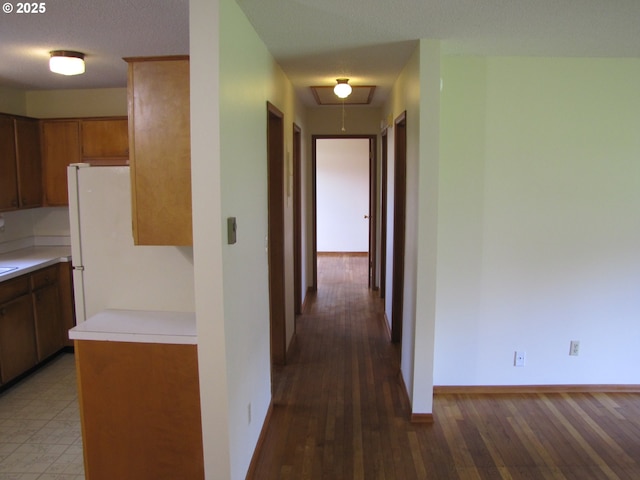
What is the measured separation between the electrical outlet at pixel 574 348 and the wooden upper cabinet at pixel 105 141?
4.02 metres

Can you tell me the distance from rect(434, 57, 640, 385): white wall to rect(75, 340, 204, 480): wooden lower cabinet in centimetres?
194

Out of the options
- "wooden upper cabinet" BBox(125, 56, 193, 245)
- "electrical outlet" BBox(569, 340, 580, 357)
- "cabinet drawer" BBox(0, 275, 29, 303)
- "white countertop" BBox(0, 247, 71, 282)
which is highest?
"wooden upper cabinet" BBox(125, 56, 193, 245)

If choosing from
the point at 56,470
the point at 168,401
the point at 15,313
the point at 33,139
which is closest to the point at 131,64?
the point at 168,401

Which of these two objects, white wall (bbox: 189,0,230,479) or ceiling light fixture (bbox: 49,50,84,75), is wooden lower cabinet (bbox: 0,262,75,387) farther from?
white wall (bbox: 189,0,230,479)

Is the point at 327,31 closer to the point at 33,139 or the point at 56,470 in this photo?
the point at 56,470

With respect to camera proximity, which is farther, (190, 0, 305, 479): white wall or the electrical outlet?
the electrical outlet

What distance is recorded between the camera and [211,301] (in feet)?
6.70

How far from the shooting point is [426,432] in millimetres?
3008

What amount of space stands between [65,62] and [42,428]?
2.37 metres

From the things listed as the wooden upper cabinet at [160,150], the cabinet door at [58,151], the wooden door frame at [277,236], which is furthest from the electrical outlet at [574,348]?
the cabinet door at [58,151]

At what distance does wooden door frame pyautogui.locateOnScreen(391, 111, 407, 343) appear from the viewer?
413cm

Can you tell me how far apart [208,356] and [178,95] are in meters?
1.15

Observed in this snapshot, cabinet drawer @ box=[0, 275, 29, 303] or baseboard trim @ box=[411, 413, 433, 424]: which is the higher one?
cabinet drawer @ box=[0, 275, 29, 303]

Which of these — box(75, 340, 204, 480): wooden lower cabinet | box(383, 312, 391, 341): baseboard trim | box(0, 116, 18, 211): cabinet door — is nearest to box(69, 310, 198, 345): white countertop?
box(75, 340, 204, 480): wooden lower cabinet
